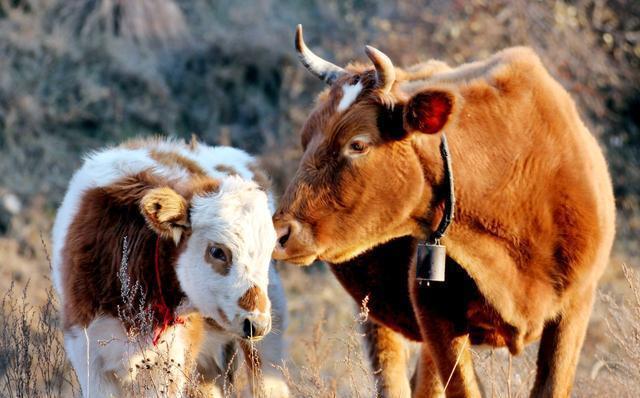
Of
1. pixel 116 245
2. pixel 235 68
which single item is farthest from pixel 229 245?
pixel 235 68

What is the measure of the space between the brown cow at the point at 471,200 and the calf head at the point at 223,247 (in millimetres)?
418

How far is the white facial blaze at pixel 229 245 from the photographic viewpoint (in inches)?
230

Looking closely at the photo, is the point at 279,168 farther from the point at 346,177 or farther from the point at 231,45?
the point at 346,177

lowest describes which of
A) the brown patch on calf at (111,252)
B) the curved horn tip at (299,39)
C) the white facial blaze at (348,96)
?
the brown patch on calf at (111,252)

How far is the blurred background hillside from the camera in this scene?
50.1 feet

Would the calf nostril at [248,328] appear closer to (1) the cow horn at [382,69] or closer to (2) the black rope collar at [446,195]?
(2) the black rope collar at [446,195]

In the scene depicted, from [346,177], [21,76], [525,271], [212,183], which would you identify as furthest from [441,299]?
[21,76]

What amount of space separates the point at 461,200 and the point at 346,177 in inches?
23.8

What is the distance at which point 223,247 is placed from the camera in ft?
19.4

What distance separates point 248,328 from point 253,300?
15 cm

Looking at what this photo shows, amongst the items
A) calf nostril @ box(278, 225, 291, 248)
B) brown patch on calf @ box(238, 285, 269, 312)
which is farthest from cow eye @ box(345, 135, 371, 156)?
brown patch on calf @ box(238, 285, 269, 312)

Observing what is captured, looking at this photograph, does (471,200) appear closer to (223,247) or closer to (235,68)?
(223,247)

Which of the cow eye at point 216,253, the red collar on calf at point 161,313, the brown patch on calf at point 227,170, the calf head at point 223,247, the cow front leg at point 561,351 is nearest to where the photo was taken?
the cow front leg at point 561,351

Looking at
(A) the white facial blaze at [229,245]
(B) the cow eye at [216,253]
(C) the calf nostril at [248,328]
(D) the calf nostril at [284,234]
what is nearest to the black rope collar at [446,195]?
(D) the calf nostril at [284,234]
